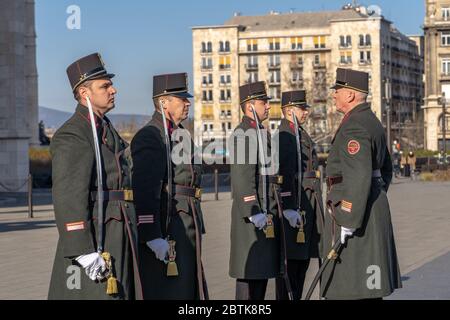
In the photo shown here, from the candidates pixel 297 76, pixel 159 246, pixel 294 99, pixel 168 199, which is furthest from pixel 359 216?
pixel 297 76

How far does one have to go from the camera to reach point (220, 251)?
1692 cm

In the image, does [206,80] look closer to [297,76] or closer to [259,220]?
[297,76]

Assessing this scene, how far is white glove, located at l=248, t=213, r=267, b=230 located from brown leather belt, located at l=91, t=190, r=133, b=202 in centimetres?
267

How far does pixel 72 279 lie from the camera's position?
24.1 ft

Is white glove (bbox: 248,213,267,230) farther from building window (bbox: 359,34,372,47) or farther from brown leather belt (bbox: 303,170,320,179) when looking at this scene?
building window (bbox: 359,34,372,47)

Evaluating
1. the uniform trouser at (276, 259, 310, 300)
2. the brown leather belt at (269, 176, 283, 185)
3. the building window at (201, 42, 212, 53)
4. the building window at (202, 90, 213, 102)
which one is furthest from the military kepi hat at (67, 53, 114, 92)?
the building window at (202, 90, 213, 102)

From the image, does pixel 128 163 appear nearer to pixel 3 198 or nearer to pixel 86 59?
pixel 86 59

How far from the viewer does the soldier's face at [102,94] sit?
25.0 feet

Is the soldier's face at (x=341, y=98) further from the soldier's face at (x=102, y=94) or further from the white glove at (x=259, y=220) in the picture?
the soldier's face at (x=102, y=94)

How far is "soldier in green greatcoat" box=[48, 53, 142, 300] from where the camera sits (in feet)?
23.6

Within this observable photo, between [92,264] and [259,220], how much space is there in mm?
3237

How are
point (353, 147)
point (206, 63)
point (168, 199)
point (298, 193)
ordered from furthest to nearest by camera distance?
point (206, 63), point (298, 193), point (353, 147), point (168, 199)

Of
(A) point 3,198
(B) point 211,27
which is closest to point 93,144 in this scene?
(A) point 3,198
